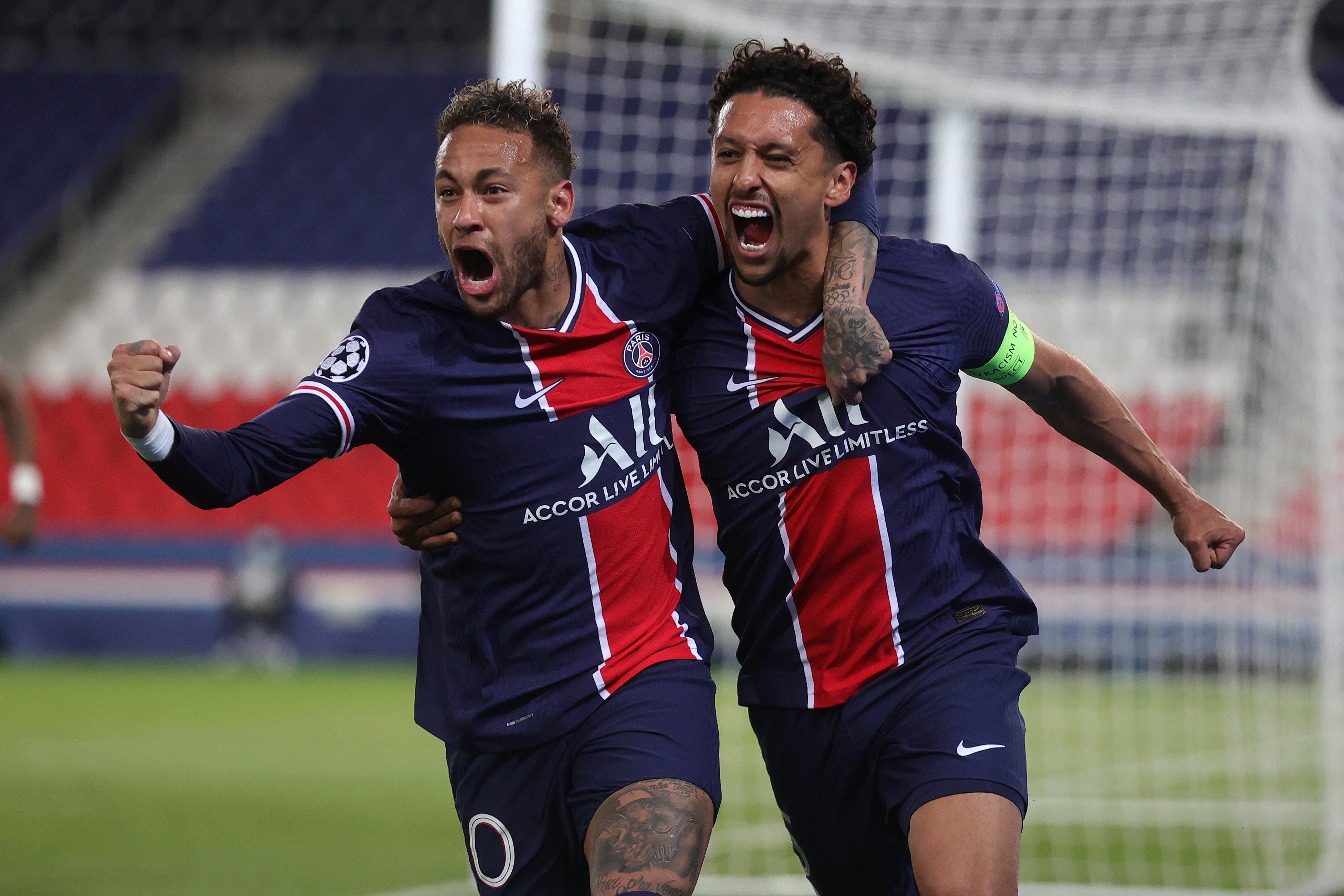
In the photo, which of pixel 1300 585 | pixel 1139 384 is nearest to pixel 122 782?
pixel 1300 585

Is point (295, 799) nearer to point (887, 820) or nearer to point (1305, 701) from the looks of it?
point (887, 820)

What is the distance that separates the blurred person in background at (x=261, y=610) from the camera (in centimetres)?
1521

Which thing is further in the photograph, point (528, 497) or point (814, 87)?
point (814, 87)

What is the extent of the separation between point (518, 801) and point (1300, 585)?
32.6ft

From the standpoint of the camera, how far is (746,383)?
3.38 meters

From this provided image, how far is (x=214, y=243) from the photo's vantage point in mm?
18625

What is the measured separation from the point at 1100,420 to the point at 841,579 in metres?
0.78

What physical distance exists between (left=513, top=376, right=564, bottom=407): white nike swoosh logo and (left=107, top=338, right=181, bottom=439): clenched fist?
0.78 metres

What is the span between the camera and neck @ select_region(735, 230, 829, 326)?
11.2ft

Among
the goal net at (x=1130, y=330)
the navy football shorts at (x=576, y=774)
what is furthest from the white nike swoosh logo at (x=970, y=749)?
the goal net at (x=1130, y=330)

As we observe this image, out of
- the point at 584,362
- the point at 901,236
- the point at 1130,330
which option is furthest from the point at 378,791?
the point at 1130,330

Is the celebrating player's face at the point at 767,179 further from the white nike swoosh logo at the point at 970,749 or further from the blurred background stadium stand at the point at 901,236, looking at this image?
the blurred background stadium stand at the point at 901,236

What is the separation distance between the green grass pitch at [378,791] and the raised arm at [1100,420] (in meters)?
3.17

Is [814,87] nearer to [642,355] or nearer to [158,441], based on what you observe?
[642,355]
